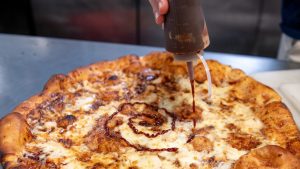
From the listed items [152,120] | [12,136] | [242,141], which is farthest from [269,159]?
[12,136]

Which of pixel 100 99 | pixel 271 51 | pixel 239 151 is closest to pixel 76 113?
pixel 100 99

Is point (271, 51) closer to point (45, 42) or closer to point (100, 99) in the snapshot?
point (45, 42)

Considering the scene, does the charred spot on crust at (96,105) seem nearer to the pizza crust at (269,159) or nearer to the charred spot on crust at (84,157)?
the charred spot on crust at (84,157)

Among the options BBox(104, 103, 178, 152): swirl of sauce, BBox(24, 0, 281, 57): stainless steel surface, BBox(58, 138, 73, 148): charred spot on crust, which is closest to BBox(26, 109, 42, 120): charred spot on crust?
BBox(58, 138, 73, 148): charred spot on crust

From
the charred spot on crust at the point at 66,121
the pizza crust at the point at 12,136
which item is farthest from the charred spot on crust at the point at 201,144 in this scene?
the pizza crust at the point at 12,136

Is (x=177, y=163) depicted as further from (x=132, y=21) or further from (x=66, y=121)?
(x=132, y=21)

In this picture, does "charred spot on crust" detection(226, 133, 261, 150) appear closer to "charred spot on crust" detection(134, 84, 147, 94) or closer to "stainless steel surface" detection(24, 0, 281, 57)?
"charred spot on crust" detection(134, 84, 147, 94)
